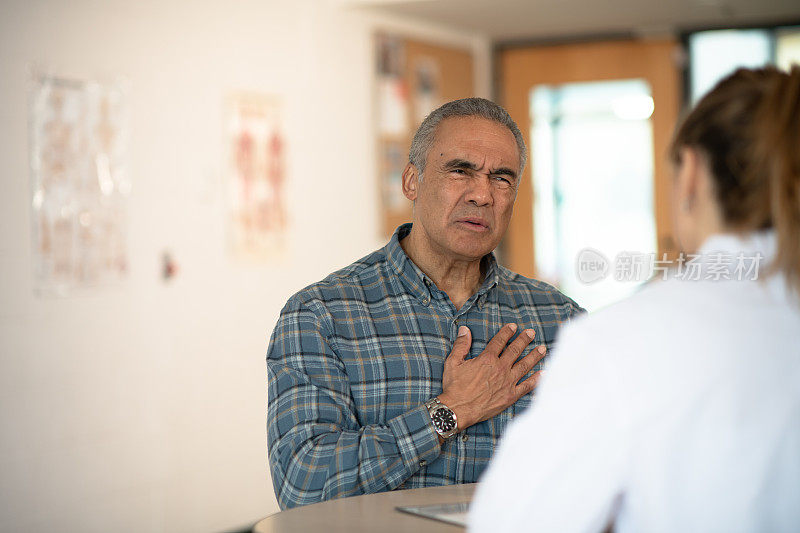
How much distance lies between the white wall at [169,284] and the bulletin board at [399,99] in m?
0.24

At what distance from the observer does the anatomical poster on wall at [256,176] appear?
4238mm

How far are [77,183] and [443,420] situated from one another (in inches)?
85.8

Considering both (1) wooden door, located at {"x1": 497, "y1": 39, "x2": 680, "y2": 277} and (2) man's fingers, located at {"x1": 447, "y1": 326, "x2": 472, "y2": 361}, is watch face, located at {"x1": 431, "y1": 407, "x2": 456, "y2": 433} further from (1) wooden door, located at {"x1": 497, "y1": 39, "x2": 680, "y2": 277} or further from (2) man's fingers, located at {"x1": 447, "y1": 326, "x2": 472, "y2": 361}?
(1) wooden door, located at {"x1": 497, "y1": 39, "x2": 680, "y2": 277}

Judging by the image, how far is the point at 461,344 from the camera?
1.95m

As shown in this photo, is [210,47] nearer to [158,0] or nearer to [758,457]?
[158,0]

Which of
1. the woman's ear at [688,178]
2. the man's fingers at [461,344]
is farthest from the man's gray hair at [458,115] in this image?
the woman's ear at [688,178]

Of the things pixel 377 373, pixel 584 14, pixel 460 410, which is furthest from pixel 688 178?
pixel 584 14

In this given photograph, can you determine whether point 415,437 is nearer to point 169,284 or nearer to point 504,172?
point 504,172

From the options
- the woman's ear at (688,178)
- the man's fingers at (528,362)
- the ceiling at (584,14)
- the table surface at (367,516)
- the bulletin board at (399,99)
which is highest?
the ceiling at (584,14)

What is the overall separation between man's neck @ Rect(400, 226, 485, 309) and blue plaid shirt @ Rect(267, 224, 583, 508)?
0.04m

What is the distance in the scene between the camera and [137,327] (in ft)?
12.1

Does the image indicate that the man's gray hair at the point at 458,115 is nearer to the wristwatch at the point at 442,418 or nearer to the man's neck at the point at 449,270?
the man's neck at the point at 449,270

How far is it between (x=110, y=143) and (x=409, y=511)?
8.36 ft

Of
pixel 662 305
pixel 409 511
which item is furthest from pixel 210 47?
pixel 662 305
